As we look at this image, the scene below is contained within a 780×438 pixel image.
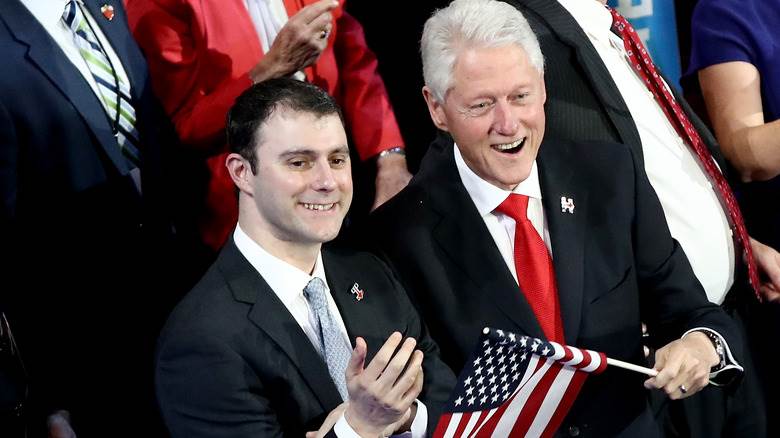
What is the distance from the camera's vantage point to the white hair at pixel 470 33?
2570mm

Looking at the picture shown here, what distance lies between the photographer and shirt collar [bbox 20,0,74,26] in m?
2.73

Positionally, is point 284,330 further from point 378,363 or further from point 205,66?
point 205,66

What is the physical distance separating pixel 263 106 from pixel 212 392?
58cm

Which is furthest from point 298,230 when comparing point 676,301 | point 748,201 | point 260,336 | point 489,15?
point 748,201

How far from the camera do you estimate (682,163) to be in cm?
304

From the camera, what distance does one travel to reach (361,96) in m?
3.29

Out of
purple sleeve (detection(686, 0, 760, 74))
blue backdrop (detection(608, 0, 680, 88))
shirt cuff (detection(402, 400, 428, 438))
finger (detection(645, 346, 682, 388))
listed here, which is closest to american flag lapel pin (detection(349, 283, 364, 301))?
shirt cuff (detection(402, 400, 428, 438))

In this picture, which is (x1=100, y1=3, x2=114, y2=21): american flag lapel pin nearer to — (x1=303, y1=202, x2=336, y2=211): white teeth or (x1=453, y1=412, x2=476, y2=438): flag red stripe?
(x1=303, y1=202, x2=336, y2=211): white teeth

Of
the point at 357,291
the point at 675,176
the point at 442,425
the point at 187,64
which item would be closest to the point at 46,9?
the point at 187,64

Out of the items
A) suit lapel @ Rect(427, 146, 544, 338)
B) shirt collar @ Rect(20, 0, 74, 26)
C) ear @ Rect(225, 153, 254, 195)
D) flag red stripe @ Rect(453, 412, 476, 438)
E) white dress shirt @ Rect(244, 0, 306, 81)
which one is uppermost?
shirt collar @ Rect(20, 0, 74, 26)

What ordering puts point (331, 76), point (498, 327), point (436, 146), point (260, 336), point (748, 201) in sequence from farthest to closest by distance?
point (748, 201), point (331, 76), point (436, 146), point (498, 327), point (260, 336)

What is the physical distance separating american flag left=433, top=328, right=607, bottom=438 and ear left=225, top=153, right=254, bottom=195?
22.7 inches

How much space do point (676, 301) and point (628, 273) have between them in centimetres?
12

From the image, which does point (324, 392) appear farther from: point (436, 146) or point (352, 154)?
point (352, 154)
